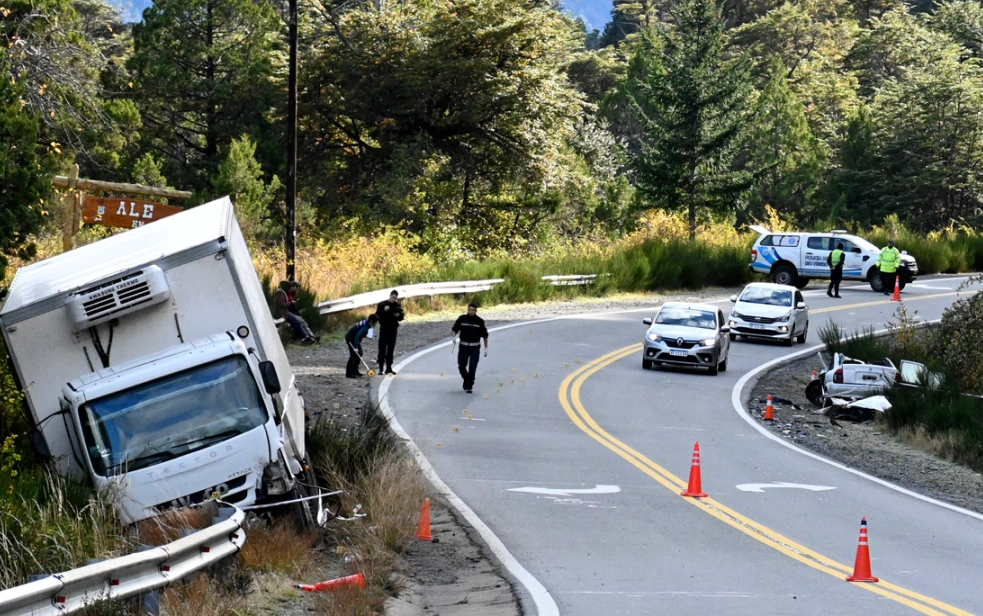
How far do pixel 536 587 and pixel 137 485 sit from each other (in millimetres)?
3515

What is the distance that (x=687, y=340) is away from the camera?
27.6 m

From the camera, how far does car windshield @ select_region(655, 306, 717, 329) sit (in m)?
28.2

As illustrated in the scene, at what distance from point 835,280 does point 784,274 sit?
223 centimetres

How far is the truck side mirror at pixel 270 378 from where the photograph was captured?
11484 mm

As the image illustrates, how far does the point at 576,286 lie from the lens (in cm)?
4147

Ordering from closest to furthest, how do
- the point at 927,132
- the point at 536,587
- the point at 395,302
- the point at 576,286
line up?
the point at 536,587, the point at 395,302, the point at 576,286, the point at 927,132

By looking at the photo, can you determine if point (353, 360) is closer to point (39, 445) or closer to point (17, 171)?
point (17, 171)

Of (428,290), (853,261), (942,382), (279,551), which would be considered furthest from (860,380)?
(853,261)

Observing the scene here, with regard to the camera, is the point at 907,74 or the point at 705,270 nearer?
the point at 705,270

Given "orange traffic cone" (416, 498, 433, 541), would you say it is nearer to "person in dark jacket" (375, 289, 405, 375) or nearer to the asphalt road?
the asphalt road

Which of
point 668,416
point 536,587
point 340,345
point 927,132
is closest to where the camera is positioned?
point 536,587

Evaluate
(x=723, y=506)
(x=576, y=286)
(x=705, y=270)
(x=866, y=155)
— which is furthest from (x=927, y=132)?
(x=723, y=506)

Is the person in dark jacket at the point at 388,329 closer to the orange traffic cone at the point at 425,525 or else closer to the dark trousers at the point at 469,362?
the dark trousers at the point at 469,362

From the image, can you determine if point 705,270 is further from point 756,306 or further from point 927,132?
point 927,132
